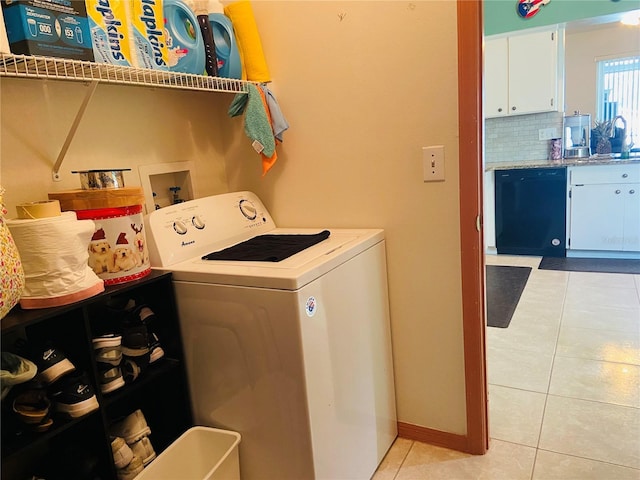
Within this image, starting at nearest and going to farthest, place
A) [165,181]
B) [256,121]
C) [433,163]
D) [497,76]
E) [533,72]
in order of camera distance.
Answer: [433,163] → [256,121] → [165,181] → [533,72] → [497,76]

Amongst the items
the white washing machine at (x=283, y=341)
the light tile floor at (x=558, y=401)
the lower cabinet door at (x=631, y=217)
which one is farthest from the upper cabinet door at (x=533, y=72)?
the white washing machine at (x=283, y=341)

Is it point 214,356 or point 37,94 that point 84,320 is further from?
point 37,94

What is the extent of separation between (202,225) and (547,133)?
4.49 m

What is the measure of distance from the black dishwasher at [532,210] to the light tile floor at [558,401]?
Answer: 4.18ft

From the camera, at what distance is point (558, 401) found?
220 centimetres

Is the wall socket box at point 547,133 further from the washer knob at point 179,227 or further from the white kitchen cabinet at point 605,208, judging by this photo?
the washer knob at point 179,227

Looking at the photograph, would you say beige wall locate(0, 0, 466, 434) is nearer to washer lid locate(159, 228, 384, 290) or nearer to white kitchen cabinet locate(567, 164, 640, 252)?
washer lid locate(159, 228, 384, 290)

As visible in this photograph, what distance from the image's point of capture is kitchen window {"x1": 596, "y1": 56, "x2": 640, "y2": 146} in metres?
6.02

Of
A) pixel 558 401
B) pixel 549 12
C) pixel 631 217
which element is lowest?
pixel 558 401

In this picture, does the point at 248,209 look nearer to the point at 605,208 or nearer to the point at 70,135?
the point at 70,135

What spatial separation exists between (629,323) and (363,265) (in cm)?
222

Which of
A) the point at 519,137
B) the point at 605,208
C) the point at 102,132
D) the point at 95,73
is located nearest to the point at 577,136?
the point at 519,137

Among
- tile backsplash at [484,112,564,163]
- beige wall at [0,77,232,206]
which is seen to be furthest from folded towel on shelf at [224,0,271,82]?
tile backsplash at [484,112,564,163]

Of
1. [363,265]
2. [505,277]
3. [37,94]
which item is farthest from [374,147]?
[505,277]
